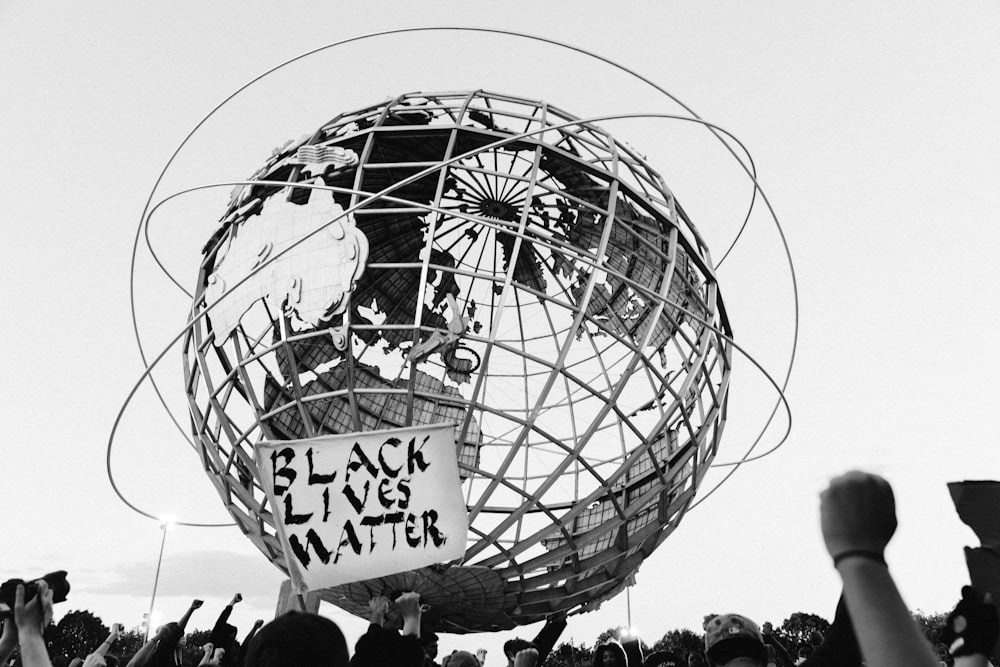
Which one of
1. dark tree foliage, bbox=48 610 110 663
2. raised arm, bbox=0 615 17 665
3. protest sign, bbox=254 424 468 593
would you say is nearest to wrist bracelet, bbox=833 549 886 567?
raised arm, bbox=0 615 17 665

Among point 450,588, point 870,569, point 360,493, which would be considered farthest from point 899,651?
point 450,588

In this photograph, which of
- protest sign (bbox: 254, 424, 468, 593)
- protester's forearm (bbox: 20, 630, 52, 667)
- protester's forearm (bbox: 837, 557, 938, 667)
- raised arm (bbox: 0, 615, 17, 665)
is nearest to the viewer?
protester's forearm (bbox: 837, 557, 938, 667)

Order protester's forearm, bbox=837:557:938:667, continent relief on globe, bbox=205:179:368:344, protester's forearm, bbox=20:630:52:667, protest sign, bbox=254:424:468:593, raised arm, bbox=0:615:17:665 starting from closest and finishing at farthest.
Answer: protester's forearm, bbox=837:557:938:667 → protester's forearm, bbox=20:630:52:667 → raised arm, bbox=0:615:17:665 → protest sign, bbox=254:424:468:593 → continent relief on globe, bbox=205:179:368:344

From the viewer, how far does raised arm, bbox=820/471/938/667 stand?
0.95m

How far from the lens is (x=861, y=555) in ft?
3.27

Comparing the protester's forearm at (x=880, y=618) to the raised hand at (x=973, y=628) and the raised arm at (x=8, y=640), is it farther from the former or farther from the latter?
the raised arm at (x=8, y=640)

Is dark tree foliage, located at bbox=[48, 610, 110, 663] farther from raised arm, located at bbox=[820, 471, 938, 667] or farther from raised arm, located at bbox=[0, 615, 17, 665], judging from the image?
raised arm, located at bbox=[820, 471, 938, 667]

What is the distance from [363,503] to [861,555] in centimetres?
465

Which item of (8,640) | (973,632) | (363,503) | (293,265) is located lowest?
(973,632)

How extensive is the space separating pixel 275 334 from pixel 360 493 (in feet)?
8.66

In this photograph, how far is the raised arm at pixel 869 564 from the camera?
37.2 inches

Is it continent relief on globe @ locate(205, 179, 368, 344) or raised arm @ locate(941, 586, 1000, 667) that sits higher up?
continent relief on globe @ locate(205, 179, 368, 344)

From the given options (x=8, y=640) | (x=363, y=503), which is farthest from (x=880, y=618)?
(x=363, y=503)

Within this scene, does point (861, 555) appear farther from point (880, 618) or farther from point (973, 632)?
point (973, 632)
